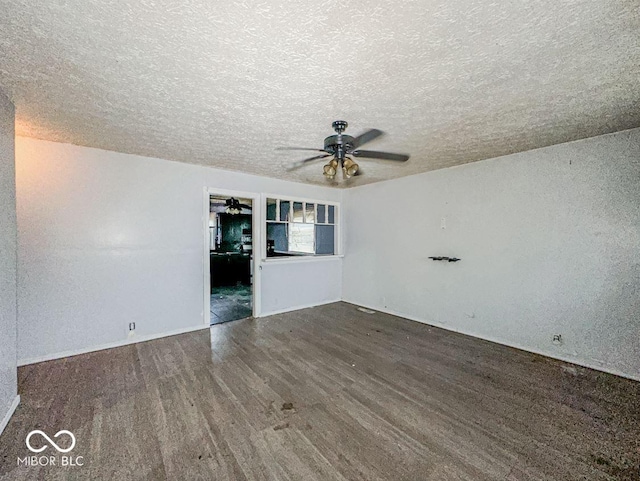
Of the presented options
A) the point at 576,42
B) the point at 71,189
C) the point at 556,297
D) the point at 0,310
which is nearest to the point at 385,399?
the point at 556,297

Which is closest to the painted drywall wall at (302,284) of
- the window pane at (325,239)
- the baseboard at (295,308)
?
the baseboard at (295,308)

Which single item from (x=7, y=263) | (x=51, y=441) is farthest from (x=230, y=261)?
(x=51, y=441)

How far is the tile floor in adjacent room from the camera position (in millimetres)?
4668

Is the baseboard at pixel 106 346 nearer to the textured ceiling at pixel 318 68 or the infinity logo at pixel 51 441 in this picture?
the infinity logo at pixel 51 441

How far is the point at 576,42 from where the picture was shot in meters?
1.49

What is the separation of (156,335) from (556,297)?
5.09 m

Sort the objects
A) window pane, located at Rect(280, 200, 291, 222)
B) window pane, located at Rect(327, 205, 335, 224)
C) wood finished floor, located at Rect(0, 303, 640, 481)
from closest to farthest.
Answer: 1. wood finished floor, located at Rect(0, 303, 640, 481)
2. window pane, located at Rect(280, 200, 291, 222)
3. window pane, located at Rect(327, 205, 335, 224)

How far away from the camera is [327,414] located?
218 centimetres

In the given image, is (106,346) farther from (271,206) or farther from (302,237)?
(271,206)

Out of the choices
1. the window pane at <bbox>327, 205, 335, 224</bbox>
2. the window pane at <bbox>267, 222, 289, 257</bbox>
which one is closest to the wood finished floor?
the window pane at <bbox>327, 205, 335, 224</bbox>

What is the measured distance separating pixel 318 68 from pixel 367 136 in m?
1.17

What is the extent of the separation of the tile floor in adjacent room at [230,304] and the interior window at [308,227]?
1158mm

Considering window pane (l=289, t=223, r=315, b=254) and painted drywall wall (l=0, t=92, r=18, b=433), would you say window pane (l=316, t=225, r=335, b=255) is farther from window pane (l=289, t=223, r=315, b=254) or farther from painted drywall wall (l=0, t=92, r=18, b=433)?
painted drywall wall (l=0, t=92, r=18, b=433)

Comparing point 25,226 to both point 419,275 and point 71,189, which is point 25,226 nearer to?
point 71,189
